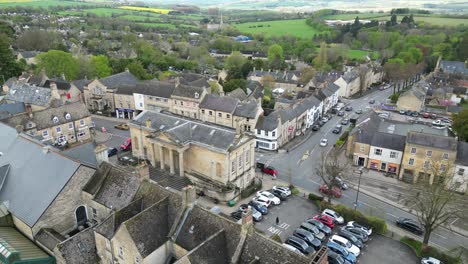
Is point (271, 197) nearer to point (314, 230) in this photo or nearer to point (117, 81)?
point (314, 230)

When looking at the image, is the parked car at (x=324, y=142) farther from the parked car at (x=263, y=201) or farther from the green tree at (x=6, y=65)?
the green tree at (x=6, y=65)

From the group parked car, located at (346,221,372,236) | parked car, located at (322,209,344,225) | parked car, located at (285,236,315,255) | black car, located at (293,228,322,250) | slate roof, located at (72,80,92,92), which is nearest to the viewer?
parked car, located at (285,236,315,255)

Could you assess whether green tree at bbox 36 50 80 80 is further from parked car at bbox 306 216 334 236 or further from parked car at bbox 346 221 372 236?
parked car at bbox 346 221 372 236

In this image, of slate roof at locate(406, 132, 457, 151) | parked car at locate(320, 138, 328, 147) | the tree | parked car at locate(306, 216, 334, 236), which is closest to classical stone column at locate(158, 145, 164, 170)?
parked car at locate(306, 216, 334, 236)

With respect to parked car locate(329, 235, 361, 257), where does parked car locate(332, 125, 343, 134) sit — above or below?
below

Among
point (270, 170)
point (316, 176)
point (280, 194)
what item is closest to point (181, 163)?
point (280, 194)

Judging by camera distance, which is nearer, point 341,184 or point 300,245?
point 300,245
